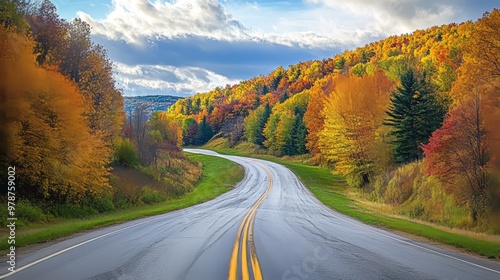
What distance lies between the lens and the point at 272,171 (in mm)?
59344

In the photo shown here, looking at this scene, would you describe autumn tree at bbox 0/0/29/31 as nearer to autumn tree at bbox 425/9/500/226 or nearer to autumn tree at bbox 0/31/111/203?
autumn tree at bbox 0/31/111/203

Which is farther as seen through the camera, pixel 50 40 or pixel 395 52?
pixel 395 52

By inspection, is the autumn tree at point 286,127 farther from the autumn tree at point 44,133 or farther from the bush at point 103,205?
the autumn tree at point 44,133

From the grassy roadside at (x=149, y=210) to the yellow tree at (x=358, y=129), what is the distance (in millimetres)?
13594

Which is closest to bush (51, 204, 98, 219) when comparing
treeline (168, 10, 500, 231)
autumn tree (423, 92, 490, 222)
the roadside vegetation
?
the roadside vegetation

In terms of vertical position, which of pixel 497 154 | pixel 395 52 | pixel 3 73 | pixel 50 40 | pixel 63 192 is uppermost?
pixel 395 52

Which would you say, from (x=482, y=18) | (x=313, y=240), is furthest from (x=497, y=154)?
(x=313, y=240)

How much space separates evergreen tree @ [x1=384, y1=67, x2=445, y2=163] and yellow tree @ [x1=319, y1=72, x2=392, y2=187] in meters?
2.92

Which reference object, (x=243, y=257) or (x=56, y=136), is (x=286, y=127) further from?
(x=243, y=257)

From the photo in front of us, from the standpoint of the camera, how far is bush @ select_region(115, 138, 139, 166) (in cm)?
3909

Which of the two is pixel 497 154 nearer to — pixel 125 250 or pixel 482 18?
pixel 482 18

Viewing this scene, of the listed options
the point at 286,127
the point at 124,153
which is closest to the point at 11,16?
the point at 124,153

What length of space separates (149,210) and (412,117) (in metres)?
26.7

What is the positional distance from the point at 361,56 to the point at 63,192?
153 m
